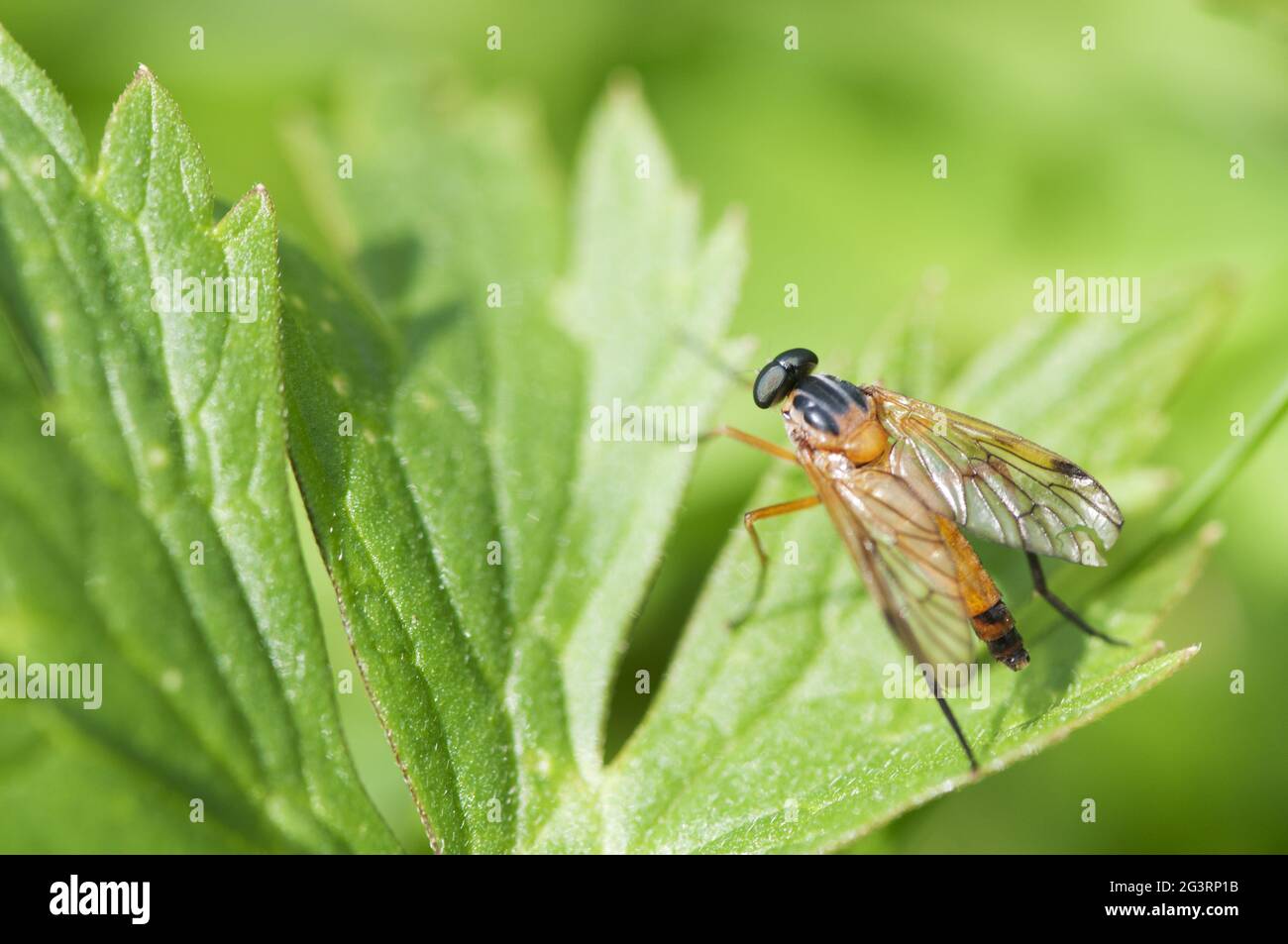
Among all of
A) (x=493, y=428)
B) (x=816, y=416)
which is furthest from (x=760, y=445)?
(x=493, y=428)

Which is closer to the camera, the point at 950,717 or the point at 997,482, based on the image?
the point at 950,717

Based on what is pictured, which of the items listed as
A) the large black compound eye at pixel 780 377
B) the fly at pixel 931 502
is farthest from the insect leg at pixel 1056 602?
the large black compound eye at pixel 780 377

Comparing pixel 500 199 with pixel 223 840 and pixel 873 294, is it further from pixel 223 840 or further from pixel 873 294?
pixel 223 840

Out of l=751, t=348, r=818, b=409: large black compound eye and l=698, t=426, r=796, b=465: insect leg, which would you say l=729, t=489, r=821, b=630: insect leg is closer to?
l=698, t=426, r=796, b=465: insect leg

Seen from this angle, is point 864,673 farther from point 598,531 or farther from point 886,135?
point 886,135
